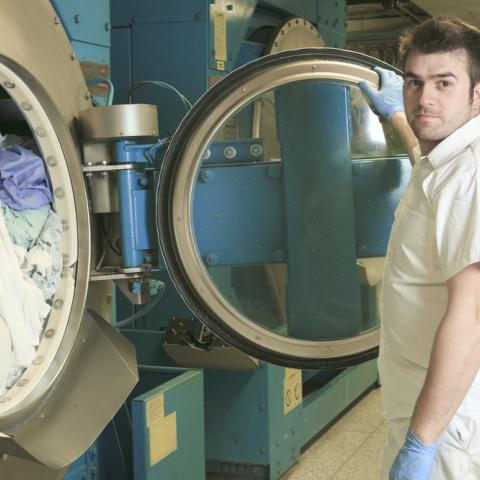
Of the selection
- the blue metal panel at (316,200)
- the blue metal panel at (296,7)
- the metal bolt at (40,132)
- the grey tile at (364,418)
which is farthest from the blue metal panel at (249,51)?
the metal bolt at (40,132)

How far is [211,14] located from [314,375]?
2290 mm

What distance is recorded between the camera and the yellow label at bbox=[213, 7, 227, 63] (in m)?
3.41

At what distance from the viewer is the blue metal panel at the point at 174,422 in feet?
8.30

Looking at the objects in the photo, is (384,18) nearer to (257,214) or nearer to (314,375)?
(314,375)

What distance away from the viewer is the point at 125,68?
3525 mm

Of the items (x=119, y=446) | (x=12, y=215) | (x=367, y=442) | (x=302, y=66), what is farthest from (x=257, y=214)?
(x=367, y=442)

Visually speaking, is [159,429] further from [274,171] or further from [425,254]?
[425,254]

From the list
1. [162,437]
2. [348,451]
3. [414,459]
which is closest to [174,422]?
[162,437]

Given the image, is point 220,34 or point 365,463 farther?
point 365,463

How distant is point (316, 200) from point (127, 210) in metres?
0.55

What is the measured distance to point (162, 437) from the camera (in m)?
2.62

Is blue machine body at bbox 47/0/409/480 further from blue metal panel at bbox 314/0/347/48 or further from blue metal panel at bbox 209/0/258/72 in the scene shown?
blue metal panel at bbox 314/0/347/48

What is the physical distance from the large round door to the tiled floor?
1.64m

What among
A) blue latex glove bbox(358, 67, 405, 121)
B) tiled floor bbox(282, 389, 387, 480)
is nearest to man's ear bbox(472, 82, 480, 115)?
blue latex glove bbox(358, 67, 405, 121)
